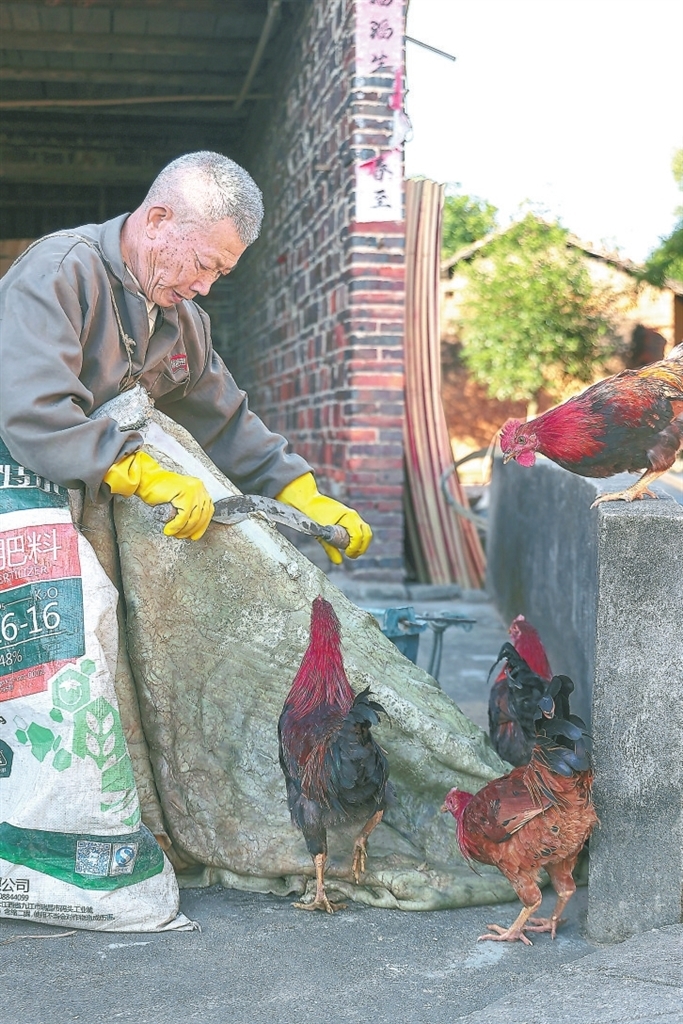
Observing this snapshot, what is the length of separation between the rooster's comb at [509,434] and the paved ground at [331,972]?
1.30 m

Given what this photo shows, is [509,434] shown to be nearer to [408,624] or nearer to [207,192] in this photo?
[408,624]

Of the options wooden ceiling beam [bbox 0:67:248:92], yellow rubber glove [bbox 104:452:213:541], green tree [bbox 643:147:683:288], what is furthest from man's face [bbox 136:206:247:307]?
green tree [bbox 643:147:683:288]

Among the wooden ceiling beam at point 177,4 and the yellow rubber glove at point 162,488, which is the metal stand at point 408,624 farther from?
the wooden ceiling beam at point 177,4

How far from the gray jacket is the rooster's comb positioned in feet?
3.27

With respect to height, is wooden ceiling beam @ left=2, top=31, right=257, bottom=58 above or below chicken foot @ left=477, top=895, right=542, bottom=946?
above

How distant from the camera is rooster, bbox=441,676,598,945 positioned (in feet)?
8.80

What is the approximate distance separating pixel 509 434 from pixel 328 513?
662mm

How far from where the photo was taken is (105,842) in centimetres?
277

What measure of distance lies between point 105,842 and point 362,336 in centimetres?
469

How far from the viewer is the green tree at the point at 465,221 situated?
33.0 metres

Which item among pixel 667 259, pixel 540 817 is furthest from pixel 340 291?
pixel 667 259

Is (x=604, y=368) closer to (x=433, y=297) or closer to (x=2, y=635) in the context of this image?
(x=433, y=297)

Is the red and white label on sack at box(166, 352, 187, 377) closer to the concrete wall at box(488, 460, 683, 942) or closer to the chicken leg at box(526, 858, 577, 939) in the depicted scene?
the concrete wall at box(488, 460, 683, 942)

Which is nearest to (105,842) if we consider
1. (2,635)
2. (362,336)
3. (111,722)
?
(111,722)
